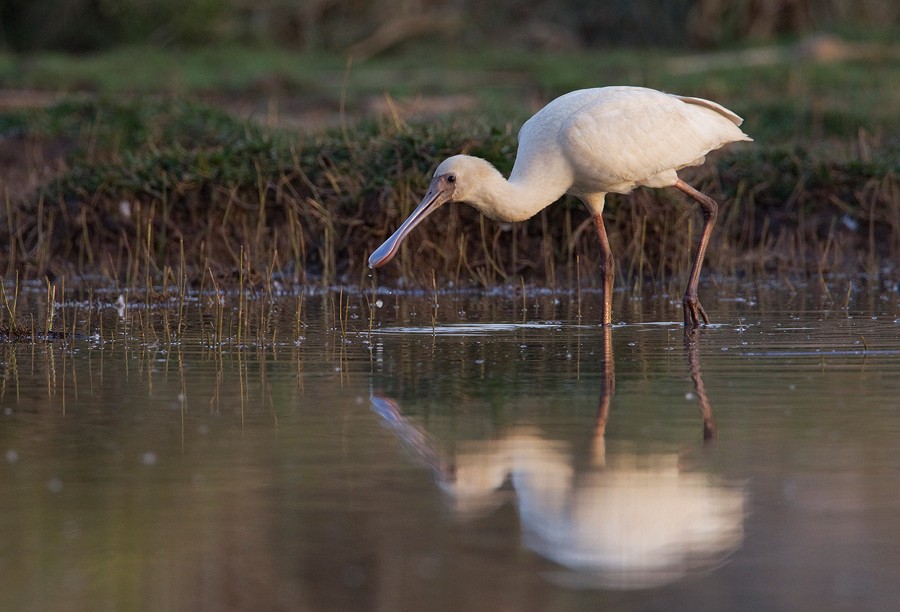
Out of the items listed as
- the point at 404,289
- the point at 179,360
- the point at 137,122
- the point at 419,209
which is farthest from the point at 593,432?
the point at 137,122

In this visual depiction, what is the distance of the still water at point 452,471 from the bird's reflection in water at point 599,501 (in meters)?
0.01

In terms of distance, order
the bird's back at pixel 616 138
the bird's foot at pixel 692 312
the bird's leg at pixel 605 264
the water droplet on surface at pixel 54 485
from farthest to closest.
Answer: the bird's leg at pixel 605 264
the bird's foot at pixel 692 312
the bird's back at pixel 616 138
the water droplet on surface at pixel 54 485

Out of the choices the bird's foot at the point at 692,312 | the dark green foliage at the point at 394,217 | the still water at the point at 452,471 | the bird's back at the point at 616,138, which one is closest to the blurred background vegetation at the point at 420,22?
the dark green foliage at the point at 394,217

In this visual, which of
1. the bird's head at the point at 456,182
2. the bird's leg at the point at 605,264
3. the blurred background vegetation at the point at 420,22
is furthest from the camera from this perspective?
the blurred background vegetation at the point at 420,22

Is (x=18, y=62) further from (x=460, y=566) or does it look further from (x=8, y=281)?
(x=460, y=566)

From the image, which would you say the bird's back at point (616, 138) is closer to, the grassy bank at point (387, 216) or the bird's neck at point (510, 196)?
the bird's neck at point (510, 196)

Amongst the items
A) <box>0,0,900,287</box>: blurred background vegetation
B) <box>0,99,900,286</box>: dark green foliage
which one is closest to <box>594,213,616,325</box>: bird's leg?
<box>0,0,900,287</box>: blurred background vegetation

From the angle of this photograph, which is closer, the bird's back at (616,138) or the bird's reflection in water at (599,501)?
the bird's reflection in water at (599,501)

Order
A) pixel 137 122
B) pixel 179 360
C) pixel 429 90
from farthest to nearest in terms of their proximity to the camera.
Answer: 1. pixel 429 90
2. pixel 137 122
3. pixel 179 360

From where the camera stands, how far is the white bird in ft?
29.8

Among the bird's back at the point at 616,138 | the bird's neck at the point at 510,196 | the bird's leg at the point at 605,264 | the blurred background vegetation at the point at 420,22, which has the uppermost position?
the blurred background vegetation at the point at 420,22

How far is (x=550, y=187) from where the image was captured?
923cm

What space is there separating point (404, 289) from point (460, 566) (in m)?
7.80

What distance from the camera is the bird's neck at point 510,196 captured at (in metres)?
9.03
